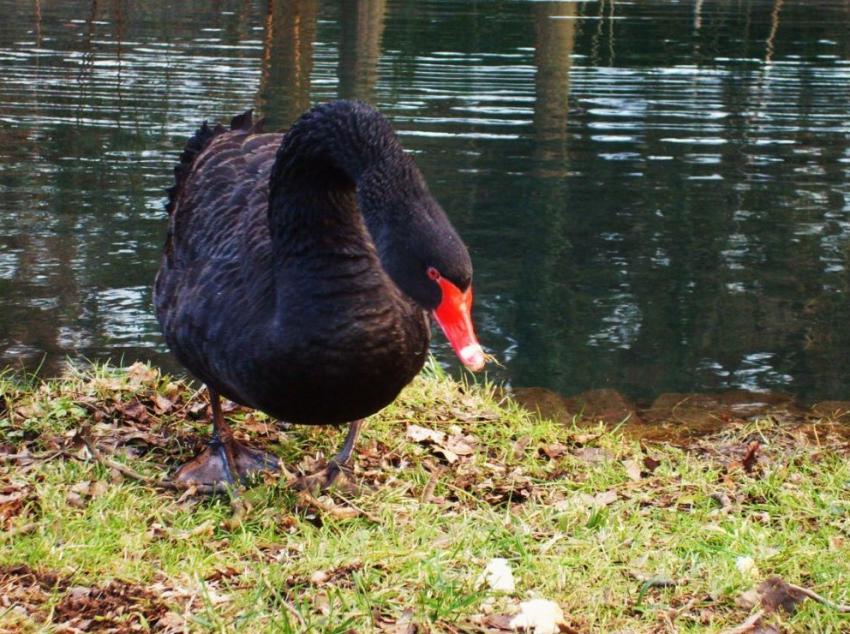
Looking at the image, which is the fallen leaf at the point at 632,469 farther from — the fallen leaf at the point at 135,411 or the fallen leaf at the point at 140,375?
the fallen leaf at the point at 140,375

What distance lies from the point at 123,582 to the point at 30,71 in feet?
46.4

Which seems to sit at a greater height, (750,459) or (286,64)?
(286,64)

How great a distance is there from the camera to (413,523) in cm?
406

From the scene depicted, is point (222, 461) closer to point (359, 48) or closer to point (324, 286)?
point (324, 286)

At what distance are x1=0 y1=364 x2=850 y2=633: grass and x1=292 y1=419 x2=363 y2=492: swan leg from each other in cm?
7


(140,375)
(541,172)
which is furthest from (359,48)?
(140,375)

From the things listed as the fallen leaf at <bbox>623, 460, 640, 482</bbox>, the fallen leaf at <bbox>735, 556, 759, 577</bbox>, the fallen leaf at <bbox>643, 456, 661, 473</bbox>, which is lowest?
the fallen leaf at <bbox>643, 456, 661, 473</bbox>

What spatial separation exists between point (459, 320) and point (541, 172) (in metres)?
7.93

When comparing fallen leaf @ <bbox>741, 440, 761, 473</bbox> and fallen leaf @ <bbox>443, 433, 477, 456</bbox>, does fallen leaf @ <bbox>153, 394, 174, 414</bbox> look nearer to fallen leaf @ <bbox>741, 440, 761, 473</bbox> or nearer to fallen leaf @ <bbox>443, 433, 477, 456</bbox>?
fallen leaf @ <bbox>443, 433, 477, 456</bbox>

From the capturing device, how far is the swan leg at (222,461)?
14.7 ft

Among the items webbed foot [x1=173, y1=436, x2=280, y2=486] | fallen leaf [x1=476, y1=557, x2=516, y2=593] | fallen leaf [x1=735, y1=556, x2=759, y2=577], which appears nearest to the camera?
fallen leaf [x1=476, y1=557, x2=516, y2=593]

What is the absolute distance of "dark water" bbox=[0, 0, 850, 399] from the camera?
7199 millimetres

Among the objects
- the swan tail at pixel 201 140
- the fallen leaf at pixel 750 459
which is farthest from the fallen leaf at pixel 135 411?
the fallen leaf at pixel 750 459

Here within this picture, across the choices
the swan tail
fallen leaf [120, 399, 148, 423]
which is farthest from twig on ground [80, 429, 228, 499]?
the swan tail
